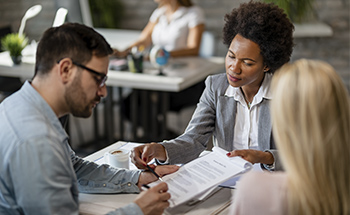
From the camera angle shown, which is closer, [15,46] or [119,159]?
[119,159]

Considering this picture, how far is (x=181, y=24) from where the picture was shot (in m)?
3.75

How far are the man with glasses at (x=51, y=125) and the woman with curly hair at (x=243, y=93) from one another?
1.32 feet

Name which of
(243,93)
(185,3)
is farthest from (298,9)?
(243,93)

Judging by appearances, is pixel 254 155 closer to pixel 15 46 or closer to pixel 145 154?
pixel 145 154

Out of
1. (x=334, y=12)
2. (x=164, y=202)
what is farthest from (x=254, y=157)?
(x=334, y=12)

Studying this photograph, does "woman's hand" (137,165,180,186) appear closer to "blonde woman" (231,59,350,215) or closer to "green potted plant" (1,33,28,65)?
"blonde woman" (231,59,350,215)

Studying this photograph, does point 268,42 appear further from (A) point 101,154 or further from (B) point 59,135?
(B) point 59,135

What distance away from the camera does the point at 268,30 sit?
1.75 meters

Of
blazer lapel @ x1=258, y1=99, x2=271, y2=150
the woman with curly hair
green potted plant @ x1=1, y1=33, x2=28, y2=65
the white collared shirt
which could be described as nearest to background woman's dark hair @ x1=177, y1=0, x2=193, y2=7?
green potted plant @ x1=1, y1=33, x2=28, y2=65

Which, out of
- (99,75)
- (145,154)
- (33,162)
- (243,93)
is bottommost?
(145,154)

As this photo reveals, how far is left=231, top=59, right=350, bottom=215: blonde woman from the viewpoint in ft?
3.19

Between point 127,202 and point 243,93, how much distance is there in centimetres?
68

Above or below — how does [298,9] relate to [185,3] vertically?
below

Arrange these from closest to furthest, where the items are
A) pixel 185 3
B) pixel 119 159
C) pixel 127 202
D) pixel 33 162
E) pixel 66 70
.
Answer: pixel 33 162, pixel 66 70, pixel 127 202, pixel 119 159, pixel 185 3
